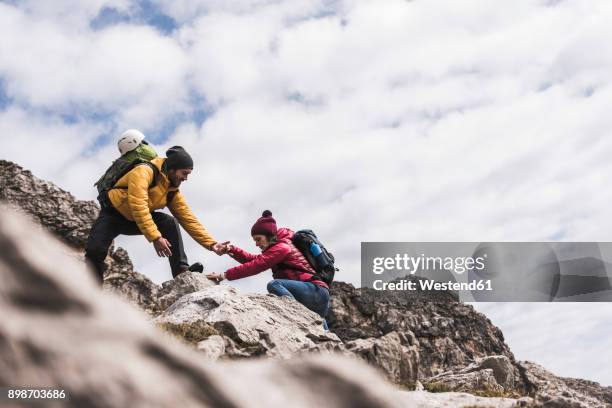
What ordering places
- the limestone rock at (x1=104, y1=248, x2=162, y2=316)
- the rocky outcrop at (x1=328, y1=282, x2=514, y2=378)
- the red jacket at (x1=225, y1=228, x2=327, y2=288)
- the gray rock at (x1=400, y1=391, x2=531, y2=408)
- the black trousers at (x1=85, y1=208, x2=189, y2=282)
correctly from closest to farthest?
1. the gray rock at (x1=400, y1=391, x2=531, y2=408)
2. the black trousers at (x1=85, y1=208, x2=189, y2=282)
3. the red jacket at (x1=225, y1=228, x2=327, y2=288)
4. the limestone rock at (x1=104, y1=248, x2=162, y2=316)
5. the rocky outcrop at (x1=328, y1=282, x2=514, y2=378)

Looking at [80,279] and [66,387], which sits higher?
[80,279]

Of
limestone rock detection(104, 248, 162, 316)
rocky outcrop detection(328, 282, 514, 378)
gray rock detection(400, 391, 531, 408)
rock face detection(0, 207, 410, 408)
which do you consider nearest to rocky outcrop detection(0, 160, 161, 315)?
limestone rock detection(104, 248, 162, 316)

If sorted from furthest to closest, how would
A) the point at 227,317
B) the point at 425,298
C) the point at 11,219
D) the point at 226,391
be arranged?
1. the point at 425,298
2. the point at 227,317
3. the point at 226,391
4. the point at 11,219

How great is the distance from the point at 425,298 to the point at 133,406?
35.9 meters

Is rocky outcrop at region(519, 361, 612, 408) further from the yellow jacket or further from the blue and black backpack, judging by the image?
the yellow jacket

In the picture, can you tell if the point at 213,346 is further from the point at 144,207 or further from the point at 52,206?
the point at 52,206

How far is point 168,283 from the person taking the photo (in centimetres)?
1678

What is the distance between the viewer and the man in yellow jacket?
45.4 feet

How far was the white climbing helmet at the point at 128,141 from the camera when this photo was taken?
14.7 meters

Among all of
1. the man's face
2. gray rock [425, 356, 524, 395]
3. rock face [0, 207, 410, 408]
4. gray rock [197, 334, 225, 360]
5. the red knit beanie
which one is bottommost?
rock face [0, 207, 410, 408]

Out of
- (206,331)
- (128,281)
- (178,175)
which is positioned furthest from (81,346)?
(128,281)

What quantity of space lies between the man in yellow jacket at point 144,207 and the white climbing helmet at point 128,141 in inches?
30.2

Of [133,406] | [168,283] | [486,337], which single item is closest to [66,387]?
[133,406]

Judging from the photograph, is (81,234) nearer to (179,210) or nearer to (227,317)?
(179,210)
